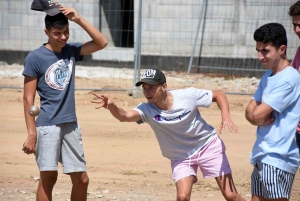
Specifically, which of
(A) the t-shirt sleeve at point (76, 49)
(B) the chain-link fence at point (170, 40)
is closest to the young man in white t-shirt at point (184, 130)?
(A) the t-shirt sleeve at point (76, 49)

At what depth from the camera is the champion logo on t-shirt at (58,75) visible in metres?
5.12

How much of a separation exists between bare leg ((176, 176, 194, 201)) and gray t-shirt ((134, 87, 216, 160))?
207 mm

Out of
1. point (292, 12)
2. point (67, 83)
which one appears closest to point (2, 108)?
point (67, 83)

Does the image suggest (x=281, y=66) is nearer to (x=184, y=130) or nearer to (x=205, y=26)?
(x=184, y=130)

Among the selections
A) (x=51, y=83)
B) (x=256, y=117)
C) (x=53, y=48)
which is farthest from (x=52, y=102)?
(x=256, y=117)

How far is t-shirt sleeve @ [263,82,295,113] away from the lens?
411cm

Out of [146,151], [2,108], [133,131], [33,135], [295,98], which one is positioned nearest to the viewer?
[295,98]

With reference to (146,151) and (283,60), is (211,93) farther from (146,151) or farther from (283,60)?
(146,151)

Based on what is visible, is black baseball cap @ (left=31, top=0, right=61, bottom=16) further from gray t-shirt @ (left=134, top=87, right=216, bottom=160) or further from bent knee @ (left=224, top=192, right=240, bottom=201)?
bent knee @ (left=224, top=192, right=240, bottom=201)

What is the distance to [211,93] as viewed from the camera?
523cm

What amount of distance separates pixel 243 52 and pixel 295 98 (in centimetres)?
968

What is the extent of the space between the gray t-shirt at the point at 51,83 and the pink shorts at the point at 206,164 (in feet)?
3.31

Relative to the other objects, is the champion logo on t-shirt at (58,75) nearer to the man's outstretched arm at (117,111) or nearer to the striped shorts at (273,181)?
the man's outstretched arm at (117,111)

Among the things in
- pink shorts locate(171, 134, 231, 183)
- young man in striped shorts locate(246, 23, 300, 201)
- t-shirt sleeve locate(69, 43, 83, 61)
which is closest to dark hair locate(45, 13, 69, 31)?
t-shirt sleeve locate(69, 43, 83, 61)
